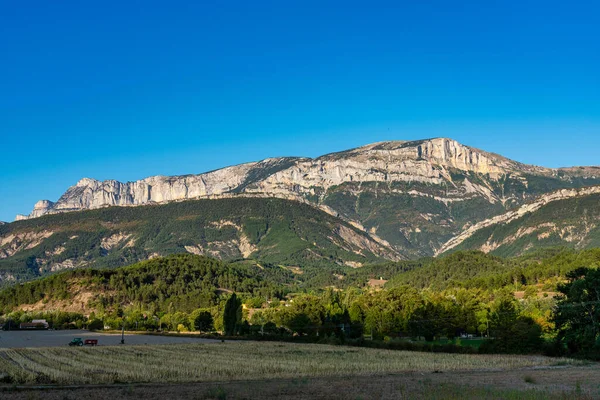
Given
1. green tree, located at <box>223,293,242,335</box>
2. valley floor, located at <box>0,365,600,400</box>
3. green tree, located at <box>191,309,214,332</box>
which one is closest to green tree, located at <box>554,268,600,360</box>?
valley floor, located at <box>0,365,600,400</box>

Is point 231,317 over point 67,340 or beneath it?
over

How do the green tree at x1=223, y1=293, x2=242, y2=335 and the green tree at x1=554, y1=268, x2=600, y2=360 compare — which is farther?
the green tree at x1=223, y1=293, x2=242, y2=335

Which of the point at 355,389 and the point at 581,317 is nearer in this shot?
the point at 355,389

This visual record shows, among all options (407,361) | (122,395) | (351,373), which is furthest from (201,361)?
(122,395)

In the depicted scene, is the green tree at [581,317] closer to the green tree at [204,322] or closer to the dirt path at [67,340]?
the dirt path at [67,340]

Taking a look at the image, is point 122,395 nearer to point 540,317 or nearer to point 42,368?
point 42,368

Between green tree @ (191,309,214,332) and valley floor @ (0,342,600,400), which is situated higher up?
valley floor @ (0,342,600,400)

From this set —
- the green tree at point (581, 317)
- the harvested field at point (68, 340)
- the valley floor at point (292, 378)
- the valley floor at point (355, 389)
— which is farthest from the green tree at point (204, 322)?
the valley floor at point (355, 389)

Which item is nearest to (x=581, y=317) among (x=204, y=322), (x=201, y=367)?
(x=201, y=367)

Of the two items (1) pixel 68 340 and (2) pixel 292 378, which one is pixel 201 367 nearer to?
(2) pixel 292 378

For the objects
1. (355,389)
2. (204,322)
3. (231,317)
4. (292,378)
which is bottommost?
(204,322)

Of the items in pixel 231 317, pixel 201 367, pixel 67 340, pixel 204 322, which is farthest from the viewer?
pixel 204 322

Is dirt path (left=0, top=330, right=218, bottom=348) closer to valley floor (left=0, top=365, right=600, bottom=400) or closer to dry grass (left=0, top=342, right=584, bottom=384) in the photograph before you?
dry grass (left=0, top=342, right=584, bottom=384)

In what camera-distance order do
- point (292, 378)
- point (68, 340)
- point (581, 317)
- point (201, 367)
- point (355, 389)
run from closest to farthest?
point (355, 389)
point (292, 378)
point (201, 367)
point (581, 317)
point (68, 340)
